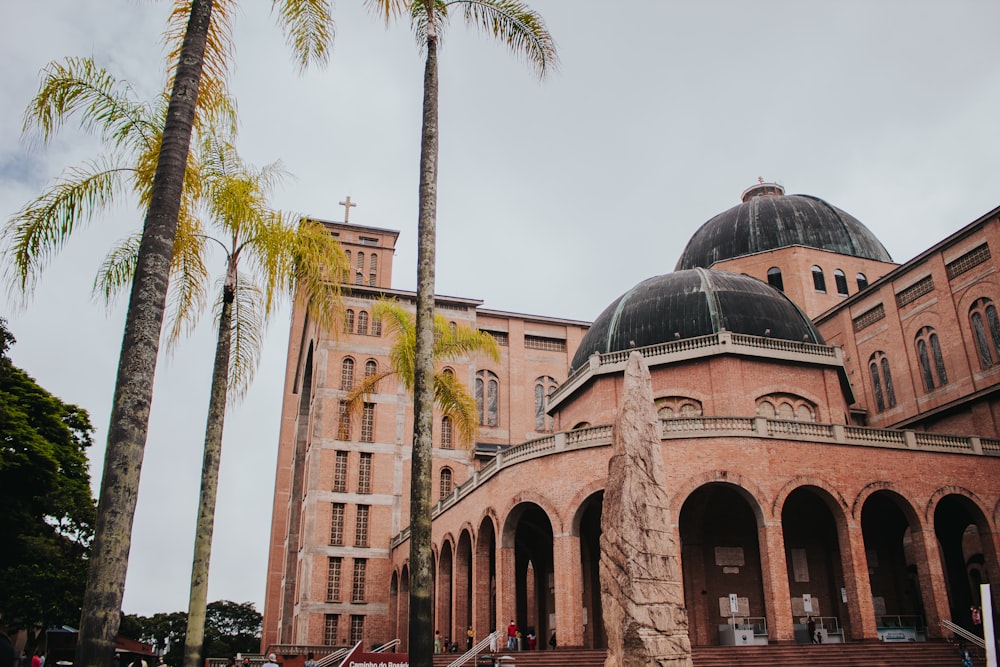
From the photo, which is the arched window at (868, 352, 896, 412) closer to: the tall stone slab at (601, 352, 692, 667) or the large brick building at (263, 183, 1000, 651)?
the large brick building at (263, 183, 1000, 651)

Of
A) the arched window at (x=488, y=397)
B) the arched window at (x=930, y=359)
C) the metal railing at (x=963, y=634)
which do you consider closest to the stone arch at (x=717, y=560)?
the metal railing at (x=963, y=634)

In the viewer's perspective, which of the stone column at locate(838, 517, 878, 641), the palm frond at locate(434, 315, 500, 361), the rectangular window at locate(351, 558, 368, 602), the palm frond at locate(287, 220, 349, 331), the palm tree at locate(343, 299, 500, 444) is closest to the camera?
the palm frond at locate(287, 220, 349, 331)

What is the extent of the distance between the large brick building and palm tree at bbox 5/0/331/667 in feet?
23.9

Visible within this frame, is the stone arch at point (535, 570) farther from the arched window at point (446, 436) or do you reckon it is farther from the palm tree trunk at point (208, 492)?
the palm tree trunk at point (208, 492)

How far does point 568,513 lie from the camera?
1085 inches

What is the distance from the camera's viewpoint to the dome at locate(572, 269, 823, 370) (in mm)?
32844

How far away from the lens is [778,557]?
84.1ft

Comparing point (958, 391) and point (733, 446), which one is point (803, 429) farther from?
point (958, 391)

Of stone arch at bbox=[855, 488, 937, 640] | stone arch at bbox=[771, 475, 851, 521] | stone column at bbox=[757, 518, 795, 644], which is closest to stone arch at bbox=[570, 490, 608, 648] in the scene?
stone column at bbox=[757, 518, 795, 644]

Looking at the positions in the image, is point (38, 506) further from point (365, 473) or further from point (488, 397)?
point (488, 397)

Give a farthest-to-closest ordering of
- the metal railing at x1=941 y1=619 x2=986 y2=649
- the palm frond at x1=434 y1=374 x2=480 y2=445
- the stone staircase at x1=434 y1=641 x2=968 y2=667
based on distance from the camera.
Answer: the palm frond at x1=434 y1=374 x2=480 y2=445
the metal railing at x1=941 y1=619 x2=986 y2=649
the stone staircase at x1=434 y1=641 x2=968 y2=667

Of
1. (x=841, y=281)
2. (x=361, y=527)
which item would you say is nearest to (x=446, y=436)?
(x=361, y=527)

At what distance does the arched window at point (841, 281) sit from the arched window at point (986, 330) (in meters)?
12.0

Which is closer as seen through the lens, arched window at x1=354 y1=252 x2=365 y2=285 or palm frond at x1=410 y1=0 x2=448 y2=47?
palm frond at x1=410 y1=0 x2=448 y2=47
